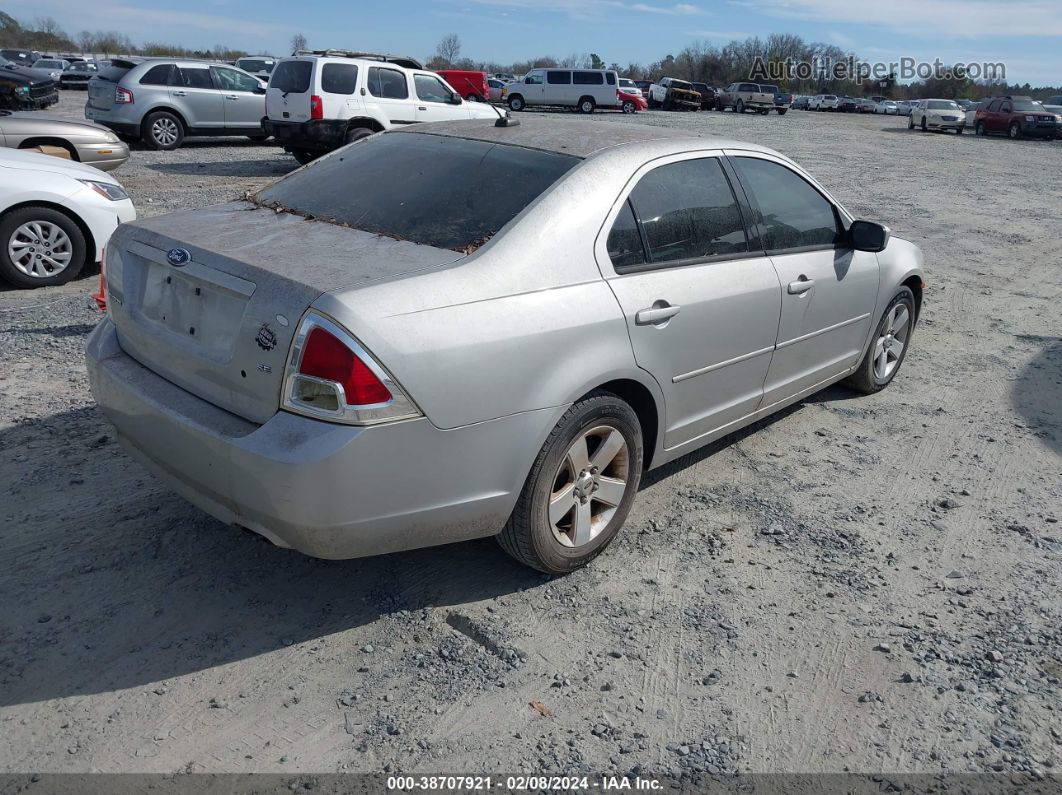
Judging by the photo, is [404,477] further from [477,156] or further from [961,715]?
[961,715]

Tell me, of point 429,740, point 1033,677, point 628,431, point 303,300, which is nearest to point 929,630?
point 1033,677

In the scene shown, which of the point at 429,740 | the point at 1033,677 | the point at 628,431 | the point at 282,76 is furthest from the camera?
the point at 282,76

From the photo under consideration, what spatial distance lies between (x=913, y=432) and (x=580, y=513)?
272 cm

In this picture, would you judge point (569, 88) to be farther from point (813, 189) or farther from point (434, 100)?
point (813, 189)

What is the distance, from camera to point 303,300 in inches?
106

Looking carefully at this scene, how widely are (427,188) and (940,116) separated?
40.3m

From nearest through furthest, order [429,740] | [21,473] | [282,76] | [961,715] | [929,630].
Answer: [429,740], [961,715], [929,630], [21,473], [282,76]

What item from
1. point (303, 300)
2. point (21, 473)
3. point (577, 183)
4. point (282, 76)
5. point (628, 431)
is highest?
point (282, 76)

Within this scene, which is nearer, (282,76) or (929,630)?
(929,630)

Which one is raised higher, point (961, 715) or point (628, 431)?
point (628, 431)

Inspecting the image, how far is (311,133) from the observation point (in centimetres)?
1416

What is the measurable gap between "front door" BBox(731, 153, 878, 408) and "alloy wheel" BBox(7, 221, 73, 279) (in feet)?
18.0

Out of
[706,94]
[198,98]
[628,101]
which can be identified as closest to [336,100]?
[198,98]

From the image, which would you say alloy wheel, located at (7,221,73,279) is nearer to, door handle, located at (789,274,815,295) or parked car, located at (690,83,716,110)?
door handle, located at (789,274,815,295)
